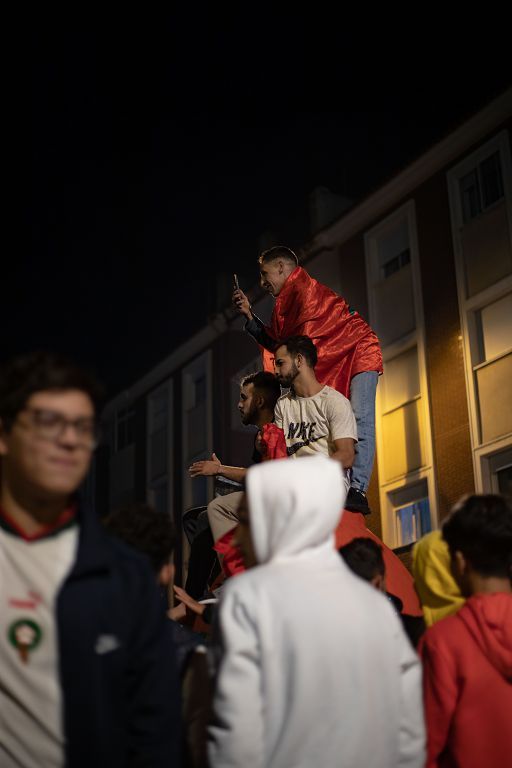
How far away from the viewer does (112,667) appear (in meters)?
3.27

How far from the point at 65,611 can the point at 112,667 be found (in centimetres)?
24

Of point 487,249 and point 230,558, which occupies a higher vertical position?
point 487,249

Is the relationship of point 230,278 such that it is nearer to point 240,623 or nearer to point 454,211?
point 454,211

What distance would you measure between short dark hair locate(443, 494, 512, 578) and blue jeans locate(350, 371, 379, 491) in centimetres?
310

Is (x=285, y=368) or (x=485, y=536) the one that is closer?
(x=485, y=536)

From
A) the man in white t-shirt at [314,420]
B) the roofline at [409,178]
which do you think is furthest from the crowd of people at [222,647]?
the roofline at [409,178]

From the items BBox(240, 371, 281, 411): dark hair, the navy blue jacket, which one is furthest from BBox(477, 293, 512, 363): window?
the navy blue jacket

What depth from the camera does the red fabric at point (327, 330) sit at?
27.4 ft

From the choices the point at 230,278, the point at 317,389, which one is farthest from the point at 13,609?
the point at 230,278

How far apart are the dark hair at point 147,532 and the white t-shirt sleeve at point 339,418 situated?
2780mm

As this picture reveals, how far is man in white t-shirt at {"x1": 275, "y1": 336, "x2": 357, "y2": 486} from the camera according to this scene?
7.12 meters

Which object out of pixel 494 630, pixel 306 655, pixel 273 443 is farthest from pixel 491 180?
pixel 306 655

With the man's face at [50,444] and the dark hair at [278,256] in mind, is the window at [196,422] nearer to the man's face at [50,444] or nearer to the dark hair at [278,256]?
the dark hair at [278,256]

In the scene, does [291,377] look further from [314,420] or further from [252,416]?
[252,416]
